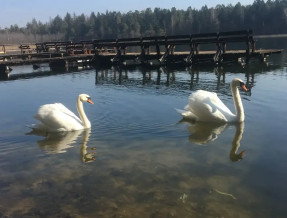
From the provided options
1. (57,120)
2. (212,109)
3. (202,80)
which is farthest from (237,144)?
(202,80)

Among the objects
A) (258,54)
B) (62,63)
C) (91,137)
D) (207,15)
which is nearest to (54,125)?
(91,137)

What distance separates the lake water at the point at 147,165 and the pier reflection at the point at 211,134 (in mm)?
26

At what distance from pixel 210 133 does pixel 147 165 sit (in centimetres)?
285

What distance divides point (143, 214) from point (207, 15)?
149236 mm

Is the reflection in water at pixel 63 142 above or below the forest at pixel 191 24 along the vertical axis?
below

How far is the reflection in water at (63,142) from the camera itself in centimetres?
856

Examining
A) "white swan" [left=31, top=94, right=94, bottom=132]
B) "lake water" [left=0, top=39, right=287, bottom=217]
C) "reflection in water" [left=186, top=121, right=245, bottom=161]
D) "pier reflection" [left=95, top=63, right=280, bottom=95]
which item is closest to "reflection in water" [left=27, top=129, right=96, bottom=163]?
"lake water" [left=0, top=39, right=287, bottom=217]

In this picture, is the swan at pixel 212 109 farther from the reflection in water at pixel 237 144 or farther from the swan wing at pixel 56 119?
the swan wing at pixel 56 119

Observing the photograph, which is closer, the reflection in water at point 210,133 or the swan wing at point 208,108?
the reflection in water at point 210,133

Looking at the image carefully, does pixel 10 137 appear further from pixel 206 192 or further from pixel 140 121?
pixel 206 192

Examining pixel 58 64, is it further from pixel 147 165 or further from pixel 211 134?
pixel 147 165

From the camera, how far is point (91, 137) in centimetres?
980

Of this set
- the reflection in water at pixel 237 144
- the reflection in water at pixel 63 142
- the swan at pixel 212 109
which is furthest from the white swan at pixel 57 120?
the reflection in water at pixel 237 144

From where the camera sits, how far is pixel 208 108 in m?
10.3
